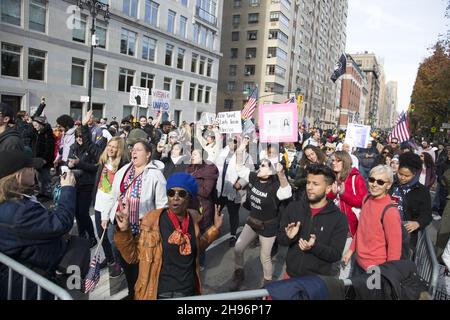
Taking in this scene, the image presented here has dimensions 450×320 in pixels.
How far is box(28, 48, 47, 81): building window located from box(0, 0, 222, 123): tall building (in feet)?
0.06

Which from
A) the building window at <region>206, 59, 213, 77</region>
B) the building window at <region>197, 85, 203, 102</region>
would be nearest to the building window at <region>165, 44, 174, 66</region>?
the building window at <region>197, 85, 203, 102</region>

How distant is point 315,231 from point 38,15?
26.0m

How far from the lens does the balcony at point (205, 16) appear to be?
127 feet

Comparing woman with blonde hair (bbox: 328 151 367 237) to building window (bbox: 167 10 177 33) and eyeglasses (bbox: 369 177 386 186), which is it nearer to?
eyeglasses (bbox: 369 177 386 186)

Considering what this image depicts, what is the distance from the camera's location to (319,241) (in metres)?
3.16

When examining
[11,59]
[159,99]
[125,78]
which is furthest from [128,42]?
[159,99]

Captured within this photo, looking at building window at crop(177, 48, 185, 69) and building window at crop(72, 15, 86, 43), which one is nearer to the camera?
building window at crop(72, 15, 86, 43)

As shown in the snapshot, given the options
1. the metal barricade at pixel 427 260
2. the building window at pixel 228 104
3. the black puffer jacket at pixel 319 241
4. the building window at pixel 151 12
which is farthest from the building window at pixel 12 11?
the building window at pixel 228 104

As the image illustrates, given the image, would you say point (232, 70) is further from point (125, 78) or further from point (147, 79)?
point (125, 78)

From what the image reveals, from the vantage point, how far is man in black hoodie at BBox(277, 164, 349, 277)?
10.3 feet

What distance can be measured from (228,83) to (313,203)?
2302 inches

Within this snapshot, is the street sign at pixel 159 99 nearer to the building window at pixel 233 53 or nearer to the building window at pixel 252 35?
the building window at pixel 252 35

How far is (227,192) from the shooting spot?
6.51 meters
